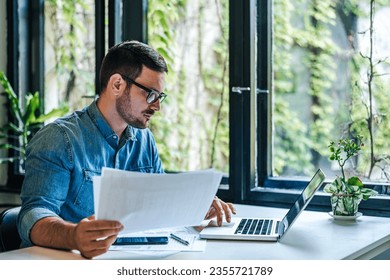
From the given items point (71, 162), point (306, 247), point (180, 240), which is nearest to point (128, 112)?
point (71, 162)

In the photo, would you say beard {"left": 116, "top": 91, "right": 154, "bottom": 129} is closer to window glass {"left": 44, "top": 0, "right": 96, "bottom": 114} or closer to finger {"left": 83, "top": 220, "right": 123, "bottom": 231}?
finger {"left": 83, "top": 220, "right": 123, "bottom": 231}

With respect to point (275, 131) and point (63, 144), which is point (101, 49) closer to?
point (275, 131)

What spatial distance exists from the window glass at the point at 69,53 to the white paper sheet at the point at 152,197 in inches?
67.9

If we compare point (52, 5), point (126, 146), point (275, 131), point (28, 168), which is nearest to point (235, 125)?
point (275, 131)

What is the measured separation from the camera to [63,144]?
1.91 metres

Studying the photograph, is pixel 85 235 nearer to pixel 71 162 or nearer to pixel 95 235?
pixel 95 235

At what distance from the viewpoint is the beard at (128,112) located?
2.05m

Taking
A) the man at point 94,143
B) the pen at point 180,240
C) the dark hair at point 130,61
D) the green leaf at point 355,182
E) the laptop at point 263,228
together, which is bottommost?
the pen at point 180,240

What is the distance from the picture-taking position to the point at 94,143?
79.4 inches

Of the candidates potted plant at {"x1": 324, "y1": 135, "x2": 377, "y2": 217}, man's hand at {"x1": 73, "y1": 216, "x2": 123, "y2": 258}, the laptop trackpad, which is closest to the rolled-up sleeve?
man's hand at {"x1": 73, "y1": 216, "x2": 123, "y2": 258}

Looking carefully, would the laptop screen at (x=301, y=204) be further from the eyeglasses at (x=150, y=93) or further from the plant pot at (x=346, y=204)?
the eyeglasses at (x=150, y=93)

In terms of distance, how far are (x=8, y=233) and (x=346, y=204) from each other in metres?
1.11

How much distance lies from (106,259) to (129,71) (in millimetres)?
714

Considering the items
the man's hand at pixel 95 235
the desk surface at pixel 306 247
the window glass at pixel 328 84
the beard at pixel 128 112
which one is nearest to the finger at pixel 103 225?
the man's hand at pixel 95 235
